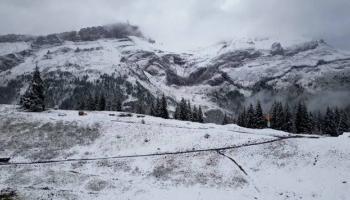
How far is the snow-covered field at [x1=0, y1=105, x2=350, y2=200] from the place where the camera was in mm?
50844

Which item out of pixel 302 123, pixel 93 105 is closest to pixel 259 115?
pixel 302 123

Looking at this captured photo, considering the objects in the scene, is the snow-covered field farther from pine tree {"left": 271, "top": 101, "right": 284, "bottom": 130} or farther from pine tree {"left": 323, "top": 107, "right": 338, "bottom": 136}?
pine tree {"left": 323, "top": 107, "right": 338, "bottom": 136}

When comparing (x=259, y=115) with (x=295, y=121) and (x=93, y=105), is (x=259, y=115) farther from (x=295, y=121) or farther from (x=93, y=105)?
(x=93, y=105)

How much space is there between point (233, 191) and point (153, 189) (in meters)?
10.2

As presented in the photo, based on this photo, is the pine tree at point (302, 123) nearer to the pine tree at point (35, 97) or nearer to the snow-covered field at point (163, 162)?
the snow-covered field at point (163, 162)

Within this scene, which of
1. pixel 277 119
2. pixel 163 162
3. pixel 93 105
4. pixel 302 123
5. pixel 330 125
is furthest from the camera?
pixel 93 105

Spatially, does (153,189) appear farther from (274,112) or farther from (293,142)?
(274,112)

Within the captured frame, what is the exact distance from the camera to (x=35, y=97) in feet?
315

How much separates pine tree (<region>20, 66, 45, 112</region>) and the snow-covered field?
14306 mm

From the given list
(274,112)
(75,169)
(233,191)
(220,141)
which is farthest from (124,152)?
(274,112)

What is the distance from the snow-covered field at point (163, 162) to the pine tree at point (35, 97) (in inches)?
563

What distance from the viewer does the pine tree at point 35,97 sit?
95500 mm

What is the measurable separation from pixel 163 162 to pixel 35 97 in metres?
47.1

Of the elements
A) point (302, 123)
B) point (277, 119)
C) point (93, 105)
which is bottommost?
point (302, 123)
